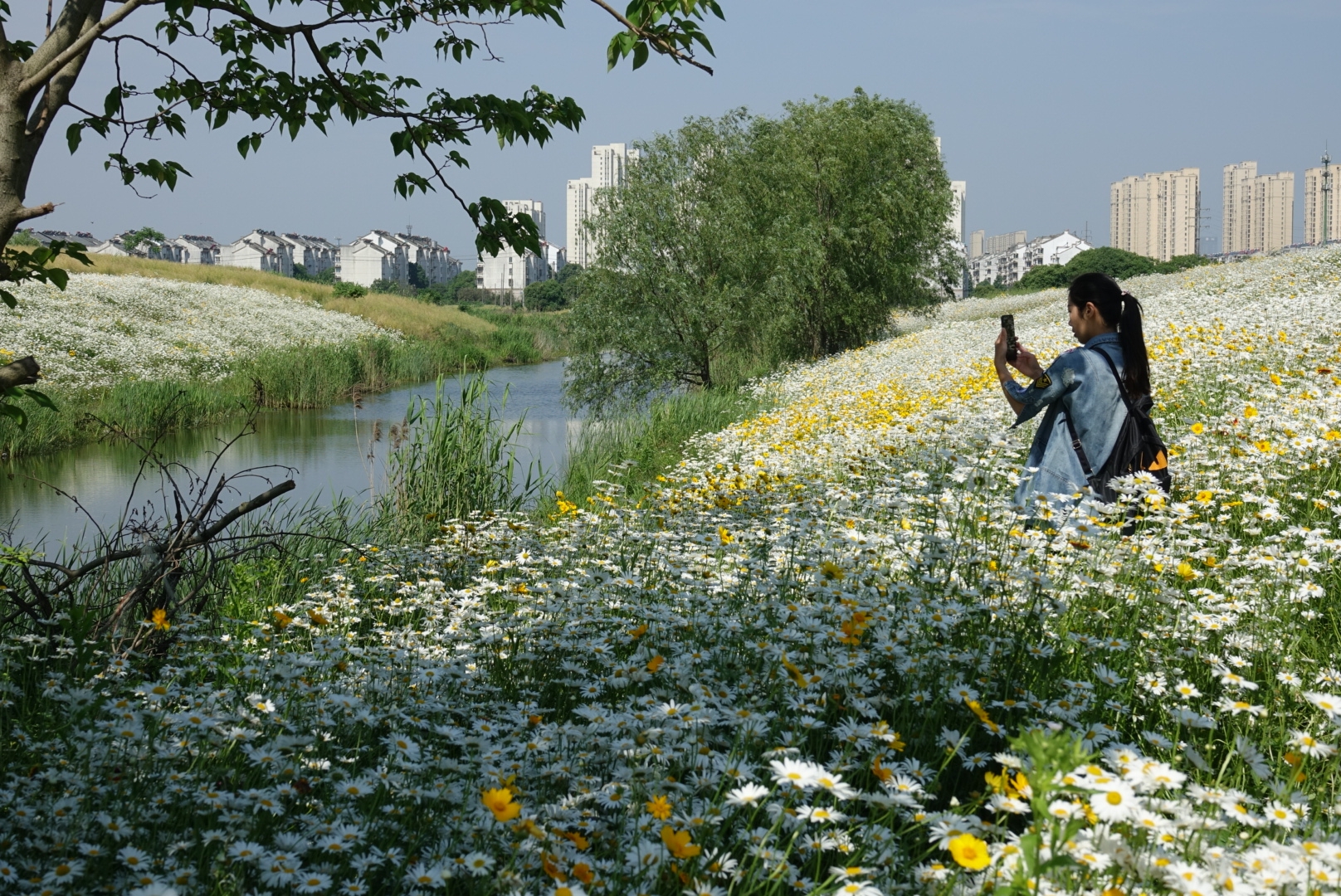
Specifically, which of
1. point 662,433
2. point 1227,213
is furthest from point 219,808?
point 1227,213

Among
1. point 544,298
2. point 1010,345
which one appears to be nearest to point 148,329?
point 1010,345

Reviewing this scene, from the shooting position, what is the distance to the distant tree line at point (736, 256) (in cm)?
2172

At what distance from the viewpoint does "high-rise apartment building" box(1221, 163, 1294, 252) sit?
5379 inches

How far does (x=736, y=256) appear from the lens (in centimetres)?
2173

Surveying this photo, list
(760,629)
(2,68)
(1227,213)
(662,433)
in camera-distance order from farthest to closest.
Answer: (1227,213)
(662,433)
(760,629)
(2,68)

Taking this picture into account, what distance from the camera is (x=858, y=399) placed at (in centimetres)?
1045

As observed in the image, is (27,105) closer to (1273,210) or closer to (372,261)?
(372,261)

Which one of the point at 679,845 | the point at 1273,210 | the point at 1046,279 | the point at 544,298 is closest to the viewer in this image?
the point at 679,845

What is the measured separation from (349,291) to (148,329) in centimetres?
2335

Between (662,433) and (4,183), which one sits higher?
(4,183)

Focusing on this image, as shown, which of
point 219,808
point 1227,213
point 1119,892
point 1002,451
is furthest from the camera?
point 1227,213

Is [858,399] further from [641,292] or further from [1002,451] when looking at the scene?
[641,292]

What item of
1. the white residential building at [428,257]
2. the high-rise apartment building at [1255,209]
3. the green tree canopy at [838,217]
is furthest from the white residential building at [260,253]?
the high-rise apartment building at [1255,209]

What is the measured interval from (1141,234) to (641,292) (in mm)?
157412
